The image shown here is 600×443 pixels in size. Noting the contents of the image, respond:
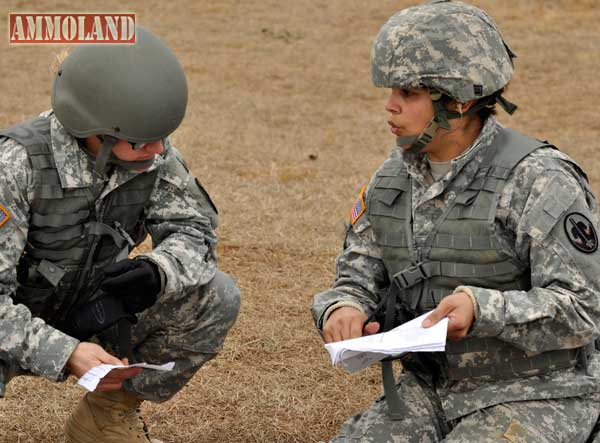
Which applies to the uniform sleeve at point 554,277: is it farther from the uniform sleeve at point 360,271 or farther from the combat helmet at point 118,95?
the combat helmet at point 118,95

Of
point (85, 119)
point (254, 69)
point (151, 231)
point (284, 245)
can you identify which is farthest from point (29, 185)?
point (254, 69)

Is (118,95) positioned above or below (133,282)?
above

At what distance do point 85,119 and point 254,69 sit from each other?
928 centimetres

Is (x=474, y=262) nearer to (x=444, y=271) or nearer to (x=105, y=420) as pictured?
(x=444, y=271)

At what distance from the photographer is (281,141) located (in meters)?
9.66

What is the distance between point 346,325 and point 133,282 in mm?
715

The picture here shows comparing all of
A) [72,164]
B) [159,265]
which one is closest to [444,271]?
[159,265]

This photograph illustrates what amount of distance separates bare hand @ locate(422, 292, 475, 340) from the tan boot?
1431 millimetres

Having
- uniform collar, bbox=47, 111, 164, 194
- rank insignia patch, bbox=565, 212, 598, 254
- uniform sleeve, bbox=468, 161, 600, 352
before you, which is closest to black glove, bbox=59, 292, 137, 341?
uniform collar, bbox=47, 111, 164, 194

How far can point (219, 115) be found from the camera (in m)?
10.6

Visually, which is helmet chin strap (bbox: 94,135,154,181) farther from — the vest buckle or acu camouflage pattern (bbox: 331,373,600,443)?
acu camouflage pattern (bbox: 331,373,600,443)

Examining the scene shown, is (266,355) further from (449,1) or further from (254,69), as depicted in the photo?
(254,69)

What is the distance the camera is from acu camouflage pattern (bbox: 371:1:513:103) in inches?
130

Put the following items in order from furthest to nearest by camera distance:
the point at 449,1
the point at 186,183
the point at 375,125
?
the point at 375,125 < the point at 186,183 < the point at 449,1
